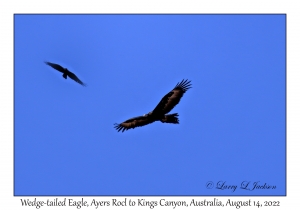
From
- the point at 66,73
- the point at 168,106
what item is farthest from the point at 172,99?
the point at 66,73

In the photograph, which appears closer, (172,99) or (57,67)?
(172,99)

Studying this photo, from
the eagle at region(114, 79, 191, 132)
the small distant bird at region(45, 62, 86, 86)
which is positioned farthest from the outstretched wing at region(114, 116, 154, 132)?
the small distant bird at region(45, 62, 86, 86)

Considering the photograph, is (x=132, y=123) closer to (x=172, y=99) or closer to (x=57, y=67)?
(x=172, y=99)

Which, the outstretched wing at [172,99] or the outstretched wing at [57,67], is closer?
the outstretched wing at [172,99]

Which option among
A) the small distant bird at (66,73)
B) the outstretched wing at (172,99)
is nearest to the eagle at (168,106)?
the outstretched wing at (172,99)

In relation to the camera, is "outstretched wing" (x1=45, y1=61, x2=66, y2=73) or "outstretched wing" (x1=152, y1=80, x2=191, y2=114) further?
"outstretched wing" (x1=45, y1=61, x2=66, y2=73)

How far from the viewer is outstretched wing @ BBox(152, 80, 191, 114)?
1656 centimetres

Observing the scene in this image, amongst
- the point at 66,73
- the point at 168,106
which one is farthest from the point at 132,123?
the point at 66,73

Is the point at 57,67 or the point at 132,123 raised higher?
the point at 57,67

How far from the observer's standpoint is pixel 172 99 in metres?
16.6

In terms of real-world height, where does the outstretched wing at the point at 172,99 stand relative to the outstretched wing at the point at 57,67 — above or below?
below

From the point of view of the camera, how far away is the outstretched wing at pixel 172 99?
54.3ft

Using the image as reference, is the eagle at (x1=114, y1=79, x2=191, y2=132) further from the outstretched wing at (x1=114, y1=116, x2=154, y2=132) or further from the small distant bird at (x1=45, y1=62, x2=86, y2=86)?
the small distant bird at (x1=45, y1=62, x2=86, y2=86)

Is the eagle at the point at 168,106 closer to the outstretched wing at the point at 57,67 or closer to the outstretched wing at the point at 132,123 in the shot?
the outstretched wing at the point at 132,123
